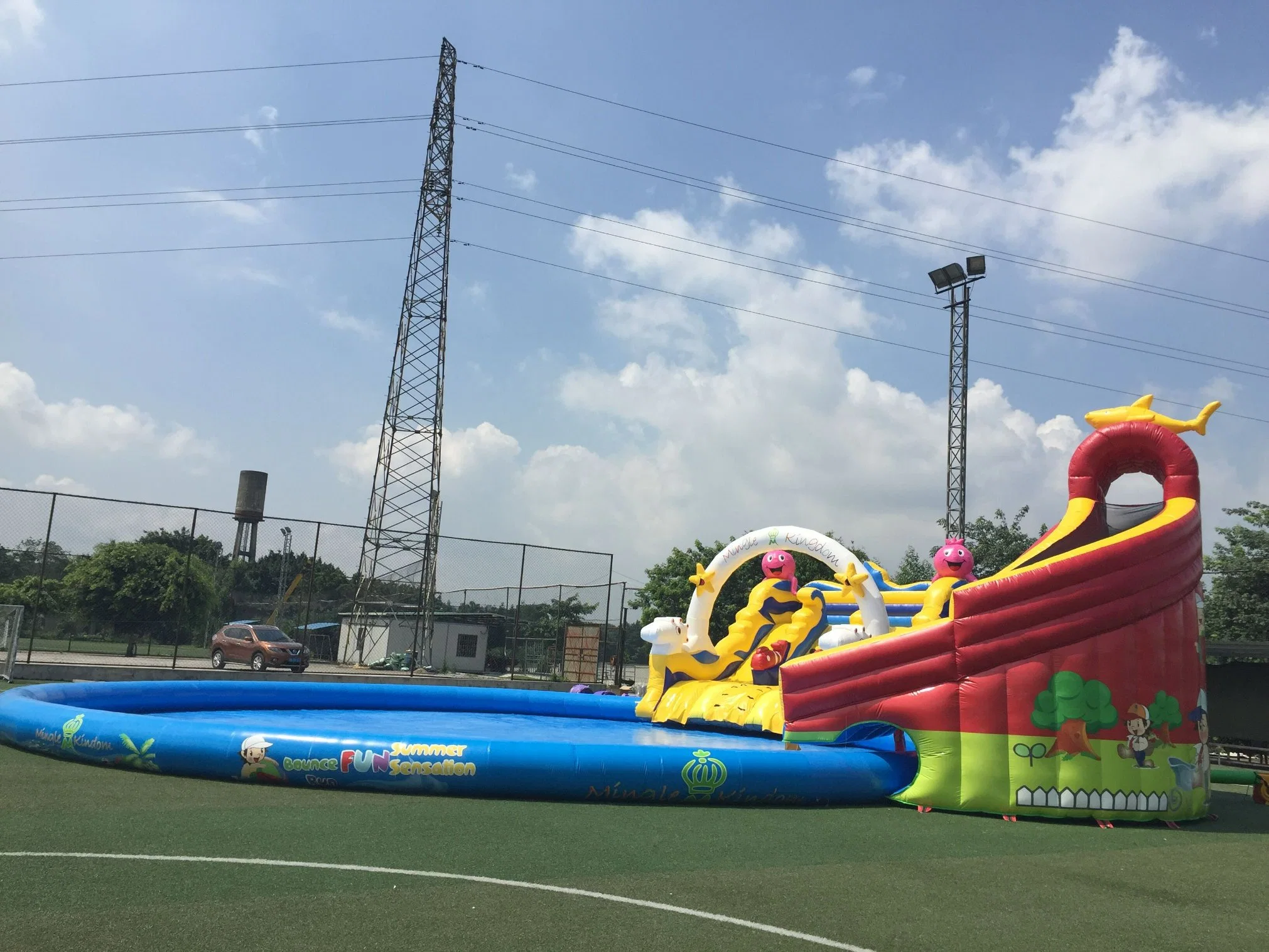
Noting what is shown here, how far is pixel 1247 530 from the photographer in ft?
93.7

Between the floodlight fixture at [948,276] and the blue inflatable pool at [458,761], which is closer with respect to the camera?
the blue inflatable pool at [458,761]

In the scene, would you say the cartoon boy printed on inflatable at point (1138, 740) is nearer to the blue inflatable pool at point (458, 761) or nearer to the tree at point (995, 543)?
the blue inflatable pool at point (458, 761)

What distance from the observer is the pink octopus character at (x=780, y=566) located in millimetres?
14273

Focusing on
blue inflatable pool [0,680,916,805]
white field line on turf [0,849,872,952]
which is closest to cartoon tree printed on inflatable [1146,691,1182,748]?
blue inflatable pool [0,680,916,805]

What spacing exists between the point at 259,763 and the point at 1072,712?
6.75 metres

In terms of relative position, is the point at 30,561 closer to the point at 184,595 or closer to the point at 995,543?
the point at 184,595

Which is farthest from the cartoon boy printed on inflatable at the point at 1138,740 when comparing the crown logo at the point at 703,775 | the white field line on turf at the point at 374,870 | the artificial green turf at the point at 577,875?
the white field line on turf at the point at 374,870

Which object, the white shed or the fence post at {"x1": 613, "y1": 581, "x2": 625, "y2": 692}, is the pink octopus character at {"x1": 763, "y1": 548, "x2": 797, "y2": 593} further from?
the white shed

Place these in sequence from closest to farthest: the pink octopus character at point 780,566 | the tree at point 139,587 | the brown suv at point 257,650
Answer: the pink octopus character at point 780,566, the tree at point 139,587, the brown suv at point 257,650

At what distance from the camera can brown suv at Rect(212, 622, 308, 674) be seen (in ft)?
74.2

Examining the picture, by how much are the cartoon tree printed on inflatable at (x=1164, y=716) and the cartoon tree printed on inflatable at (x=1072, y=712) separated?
0.38 m

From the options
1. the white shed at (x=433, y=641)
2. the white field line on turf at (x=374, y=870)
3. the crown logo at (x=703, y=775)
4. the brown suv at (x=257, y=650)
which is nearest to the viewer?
the white field line on turf at (x=374, y=870)

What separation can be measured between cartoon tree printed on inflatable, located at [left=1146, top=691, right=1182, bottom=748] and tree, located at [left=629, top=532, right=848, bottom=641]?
2288 cm

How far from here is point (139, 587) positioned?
97.0 ft
